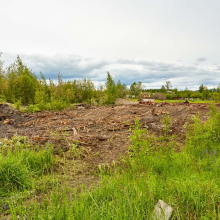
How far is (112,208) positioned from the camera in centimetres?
202

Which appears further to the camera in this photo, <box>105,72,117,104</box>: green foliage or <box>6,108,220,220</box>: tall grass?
<box>105,72,117,104</box>: green foliage

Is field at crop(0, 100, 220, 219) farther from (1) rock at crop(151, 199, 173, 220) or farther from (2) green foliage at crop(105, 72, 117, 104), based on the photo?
(2) green foliage at crop(105, 72, 117, 104)

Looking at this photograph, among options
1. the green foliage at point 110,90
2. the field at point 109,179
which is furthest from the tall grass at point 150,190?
the green foliage at point 110,90

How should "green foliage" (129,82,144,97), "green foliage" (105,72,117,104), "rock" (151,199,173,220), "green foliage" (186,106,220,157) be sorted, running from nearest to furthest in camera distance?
"rock" (151,199,173,220), "green foliage" (186,106,220,157), "green foliage" (105,72,117,104), "green foliage" (129,82,144,97)

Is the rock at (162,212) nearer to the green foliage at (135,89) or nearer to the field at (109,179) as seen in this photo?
the field at (109,179)

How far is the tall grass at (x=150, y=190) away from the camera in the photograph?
1.85 m

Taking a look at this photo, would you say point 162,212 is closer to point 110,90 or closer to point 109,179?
point 109,179

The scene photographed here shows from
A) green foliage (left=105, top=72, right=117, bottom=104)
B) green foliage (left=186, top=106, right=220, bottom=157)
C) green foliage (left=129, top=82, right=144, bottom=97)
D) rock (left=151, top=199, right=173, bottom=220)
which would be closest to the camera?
rock (left=151, top=199, right=173, bottom=220)

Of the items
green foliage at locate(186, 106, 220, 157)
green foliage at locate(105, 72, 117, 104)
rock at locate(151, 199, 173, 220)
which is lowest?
rock at locate(151, 199, 173, 220)

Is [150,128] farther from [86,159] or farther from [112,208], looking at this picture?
[112,208]

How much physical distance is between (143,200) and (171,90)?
283 ft

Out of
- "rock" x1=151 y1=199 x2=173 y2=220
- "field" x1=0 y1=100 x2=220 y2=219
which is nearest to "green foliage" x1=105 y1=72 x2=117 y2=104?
"field" x1=0 y1=100 x2=220 y2=219

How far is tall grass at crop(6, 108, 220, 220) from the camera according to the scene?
185cm

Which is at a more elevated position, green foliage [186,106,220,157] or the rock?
green foliage [186,106,220,157]
